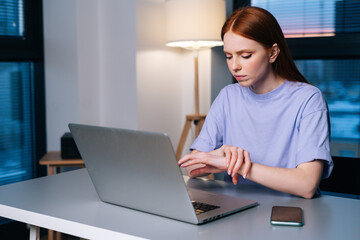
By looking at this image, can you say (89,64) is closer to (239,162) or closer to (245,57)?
(245,57)

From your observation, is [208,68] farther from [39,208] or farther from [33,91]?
[39,208]

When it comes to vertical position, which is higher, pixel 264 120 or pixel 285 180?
pixel 264 120

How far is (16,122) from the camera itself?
309 cm

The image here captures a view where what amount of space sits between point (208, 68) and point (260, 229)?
2490 millimetres

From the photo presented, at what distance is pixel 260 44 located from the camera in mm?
1530

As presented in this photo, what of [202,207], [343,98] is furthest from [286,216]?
[343,98]

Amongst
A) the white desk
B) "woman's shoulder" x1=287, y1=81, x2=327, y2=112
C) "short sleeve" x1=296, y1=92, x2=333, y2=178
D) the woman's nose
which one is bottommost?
the white desk

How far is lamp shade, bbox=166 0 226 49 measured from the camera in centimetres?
295

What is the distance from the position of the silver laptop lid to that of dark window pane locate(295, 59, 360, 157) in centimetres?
232

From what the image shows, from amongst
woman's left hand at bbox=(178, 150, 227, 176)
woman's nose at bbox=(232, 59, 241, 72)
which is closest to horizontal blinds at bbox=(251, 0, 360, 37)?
woman's nose at bbox=(232, 59, 241, 72)

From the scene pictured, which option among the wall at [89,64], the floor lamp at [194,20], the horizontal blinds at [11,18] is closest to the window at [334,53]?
the floor lamp at [194,20]

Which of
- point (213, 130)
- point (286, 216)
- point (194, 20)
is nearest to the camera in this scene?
point (286, 216)

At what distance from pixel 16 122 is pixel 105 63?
2.37 ft

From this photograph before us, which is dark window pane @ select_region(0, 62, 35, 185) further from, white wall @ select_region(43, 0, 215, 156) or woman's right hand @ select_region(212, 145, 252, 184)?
woman's right hand @ select_region(212, 145, 252, 184)
